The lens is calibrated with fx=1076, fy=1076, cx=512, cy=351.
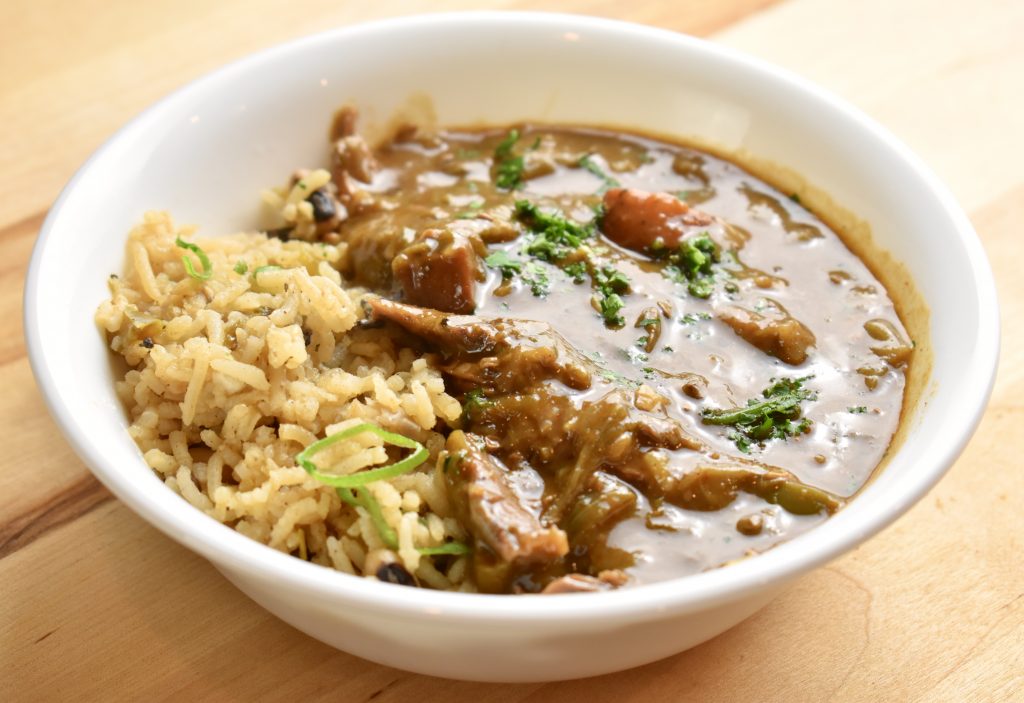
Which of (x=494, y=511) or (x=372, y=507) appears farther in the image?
(x=372, y=507)

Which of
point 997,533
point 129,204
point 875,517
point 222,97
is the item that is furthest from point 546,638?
point 222,97

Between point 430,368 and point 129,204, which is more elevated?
point 129,204

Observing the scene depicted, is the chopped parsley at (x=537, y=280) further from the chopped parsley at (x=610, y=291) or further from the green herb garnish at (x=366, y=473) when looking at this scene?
the green herb garnish at (x=366, y=473)

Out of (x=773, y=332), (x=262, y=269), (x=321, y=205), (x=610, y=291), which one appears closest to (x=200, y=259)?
(x=262, y=269)

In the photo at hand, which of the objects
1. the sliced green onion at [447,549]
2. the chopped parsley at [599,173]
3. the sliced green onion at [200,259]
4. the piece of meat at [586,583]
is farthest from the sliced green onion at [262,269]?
the piece of meat at [586,583]

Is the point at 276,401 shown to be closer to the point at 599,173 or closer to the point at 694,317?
the point at 694,317

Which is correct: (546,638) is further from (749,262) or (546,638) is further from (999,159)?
(999,159)
